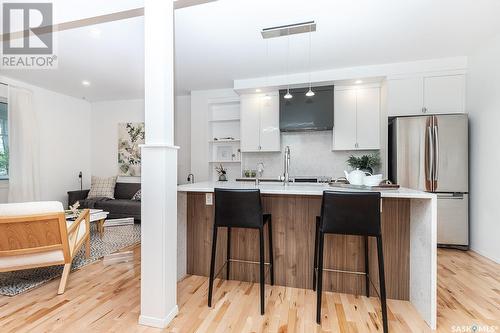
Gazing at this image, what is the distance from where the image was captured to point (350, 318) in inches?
75.4

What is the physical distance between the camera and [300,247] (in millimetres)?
2387

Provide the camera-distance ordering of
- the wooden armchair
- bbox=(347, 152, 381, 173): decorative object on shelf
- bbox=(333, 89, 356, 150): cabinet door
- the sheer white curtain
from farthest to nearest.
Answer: the sheer white curtain, bbox=(333, 89, 356, 150): cabinet door, bbox=(347, 152, 381, 173): decorative object on shelf, the wooden armchair

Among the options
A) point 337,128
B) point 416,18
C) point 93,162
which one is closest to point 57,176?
point 93,162

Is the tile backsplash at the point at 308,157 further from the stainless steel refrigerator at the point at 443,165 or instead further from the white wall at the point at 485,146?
the white wall at the point at 485,146

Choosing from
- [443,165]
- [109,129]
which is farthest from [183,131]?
[443,165]

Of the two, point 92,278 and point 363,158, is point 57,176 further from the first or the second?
point 363,158

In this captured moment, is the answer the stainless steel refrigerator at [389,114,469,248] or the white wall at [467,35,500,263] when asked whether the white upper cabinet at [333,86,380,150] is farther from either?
the white wall at [467,35,500,263]

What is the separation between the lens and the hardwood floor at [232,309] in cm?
182

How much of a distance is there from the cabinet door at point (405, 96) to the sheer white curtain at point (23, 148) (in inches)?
247

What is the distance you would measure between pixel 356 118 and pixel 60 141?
598 centimetres

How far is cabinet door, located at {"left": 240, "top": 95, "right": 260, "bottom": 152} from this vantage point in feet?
15.4

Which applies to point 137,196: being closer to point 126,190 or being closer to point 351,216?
point 126,190

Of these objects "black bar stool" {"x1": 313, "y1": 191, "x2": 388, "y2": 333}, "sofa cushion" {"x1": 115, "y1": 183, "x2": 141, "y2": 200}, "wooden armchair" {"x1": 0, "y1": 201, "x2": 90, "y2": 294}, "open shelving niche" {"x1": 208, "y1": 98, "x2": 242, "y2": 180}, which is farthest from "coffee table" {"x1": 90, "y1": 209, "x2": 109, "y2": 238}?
"black bar stool" {"x1": 313, "y1": 191, "x2": 388, "y2": 333}

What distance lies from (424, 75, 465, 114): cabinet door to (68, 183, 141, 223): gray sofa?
5.21m
